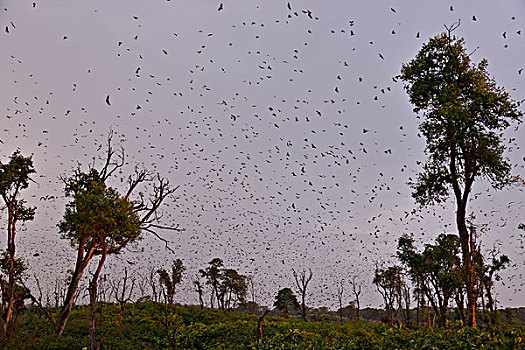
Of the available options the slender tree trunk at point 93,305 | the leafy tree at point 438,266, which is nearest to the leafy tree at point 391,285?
the leafy tree at point 438,266

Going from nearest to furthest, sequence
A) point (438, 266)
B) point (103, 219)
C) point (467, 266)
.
Answer: point (467, 266), point (103, 219), point (438, 266)

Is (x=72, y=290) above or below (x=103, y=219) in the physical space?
below

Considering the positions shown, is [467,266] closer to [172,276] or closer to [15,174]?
[15,174]

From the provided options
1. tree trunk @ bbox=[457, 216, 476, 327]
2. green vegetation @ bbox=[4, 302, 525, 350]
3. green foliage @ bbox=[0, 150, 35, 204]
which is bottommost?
Result: green vegetation @ bbox=[4, 302, 525, 350]

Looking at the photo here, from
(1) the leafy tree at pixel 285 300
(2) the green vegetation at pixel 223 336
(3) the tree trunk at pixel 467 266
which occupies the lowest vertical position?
(1) the leafy tree at pixel 285 300

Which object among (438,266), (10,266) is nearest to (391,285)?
(438,266)

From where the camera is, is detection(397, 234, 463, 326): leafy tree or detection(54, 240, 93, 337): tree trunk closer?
detection(54, 240, 93, 337): tree trunk

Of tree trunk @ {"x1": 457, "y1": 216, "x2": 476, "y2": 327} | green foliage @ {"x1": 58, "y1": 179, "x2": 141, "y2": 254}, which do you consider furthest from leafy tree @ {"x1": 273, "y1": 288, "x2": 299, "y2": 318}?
tree trunk @ {"x1": 457, "y1": 216, "x2": 476, "y2": 327}

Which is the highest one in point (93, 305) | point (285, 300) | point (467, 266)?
point (467, 266)

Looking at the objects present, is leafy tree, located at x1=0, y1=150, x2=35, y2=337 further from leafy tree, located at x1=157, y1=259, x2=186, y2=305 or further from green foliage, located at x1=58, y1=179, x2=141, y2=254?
leafy tree, located at x1=157, y1=259, x2=186, y2=305

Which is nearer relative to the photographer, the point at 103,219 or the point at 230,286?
the point at 103,219

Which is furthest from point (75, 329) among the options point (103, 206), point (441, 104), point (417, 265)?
point (417, 265)

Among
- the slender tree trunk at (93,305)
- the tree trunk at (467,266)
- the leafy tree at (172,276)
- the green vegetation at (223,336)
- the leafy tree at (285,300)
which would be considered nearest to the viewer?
the green vegetation at (223,336)

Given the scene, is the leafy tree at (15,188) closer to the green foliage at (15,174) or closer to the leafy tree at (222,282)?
the green foliage at (15,174)
